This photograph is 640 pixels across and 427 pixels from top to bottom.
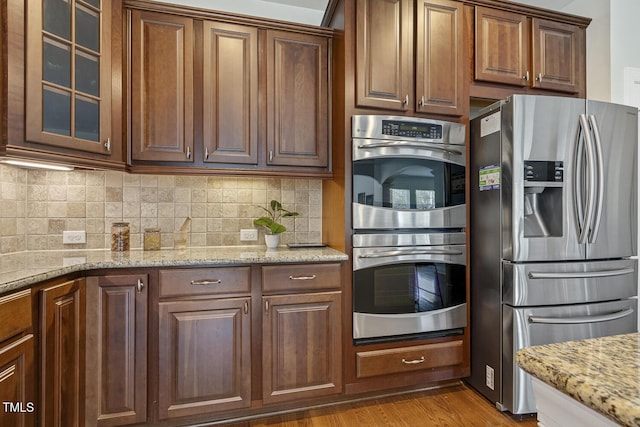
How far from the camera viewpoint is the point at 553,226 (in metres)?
2.04

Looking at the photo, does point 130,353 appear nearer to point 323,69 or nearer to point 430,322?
point 430,322

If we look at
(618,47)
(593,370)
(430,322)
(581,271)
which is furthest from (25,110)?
(618,47)

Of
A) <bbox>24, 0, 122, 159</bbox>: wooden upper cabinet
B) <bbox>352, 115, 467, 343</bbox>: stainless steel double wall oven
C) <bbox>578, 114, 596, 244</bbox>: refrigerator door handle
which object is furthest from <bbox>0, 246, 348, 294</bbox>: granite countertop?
<bbox>578, 114, 596, 244</bbox>: refrigerator door handle

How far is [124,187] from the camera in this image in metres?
2.31

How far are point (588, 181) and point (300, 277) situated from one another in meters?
1.73

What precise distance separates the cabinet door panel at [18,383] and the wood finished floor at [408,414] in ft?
3.20

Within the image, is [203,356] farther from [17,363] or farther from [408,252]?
[408,252]

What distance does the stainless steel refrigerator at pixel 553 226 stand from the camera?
1.96m

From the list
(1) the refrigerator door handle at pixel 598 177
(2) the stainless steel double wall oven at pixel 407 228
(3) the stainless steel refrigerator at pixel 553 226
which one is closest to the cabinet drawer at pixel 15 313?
(2) the stainless steel double wall oven at pixel 407 228

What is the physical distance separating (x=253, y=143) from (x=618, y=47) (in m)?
2.67

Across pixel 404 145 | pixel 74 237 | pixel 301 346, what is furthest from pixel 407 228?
pixel 74 237

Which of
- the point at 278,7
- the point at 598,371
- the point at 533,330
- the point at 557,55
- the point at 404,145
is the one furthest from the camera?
the point at 278,7

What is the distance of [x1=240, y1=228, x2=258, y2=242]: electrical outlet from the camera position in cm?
249

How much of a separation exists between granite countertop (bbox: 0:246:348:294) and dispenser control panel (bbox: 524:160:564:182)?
45.3 inches
